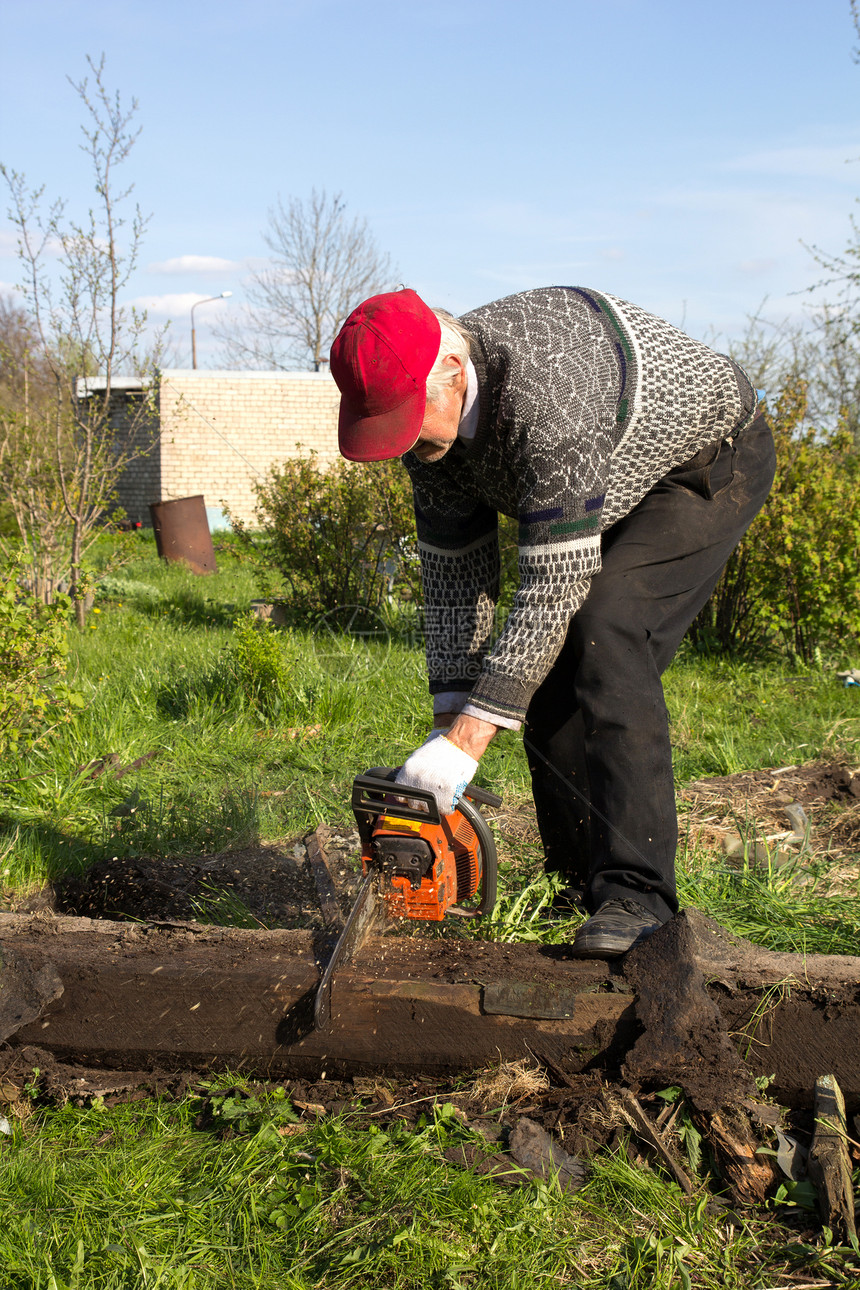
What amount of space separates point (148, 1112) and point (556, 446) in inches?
77.6

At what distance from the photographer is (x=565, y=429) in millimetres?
2256

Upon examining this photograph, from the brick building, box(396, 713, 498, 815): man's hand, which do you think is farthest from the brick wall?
box(396, 713, 498, 815): man's hand

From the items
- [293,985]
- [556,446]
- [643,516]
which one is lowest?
[293,985]

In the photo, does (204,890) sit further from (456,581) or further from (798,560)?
(798,560)

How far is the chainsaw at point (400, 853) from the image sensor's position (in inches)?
90.5

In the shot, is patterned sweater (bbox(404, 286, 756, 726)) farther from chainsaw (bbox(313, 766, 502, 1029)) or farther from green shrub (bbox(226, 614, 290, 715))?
green shrub (bbox(226, 614, 290, 715))

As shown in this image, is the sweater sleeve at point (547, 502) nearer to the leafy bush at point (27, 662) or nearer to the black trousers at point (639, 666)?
the black trousers at point (639, 666)

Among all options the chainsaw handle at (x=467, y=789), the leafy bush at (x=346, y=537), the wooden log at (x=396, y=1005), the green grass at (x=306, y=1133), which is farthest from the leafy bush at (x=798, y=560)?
the chainsaw handle at (x=467, y=789)

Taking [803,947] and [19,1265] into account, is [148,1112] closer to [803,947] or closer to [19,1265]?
[19,1265]

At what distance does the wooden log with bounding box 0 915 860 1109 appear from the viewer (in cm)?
214

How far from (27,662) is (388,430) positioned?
2.57 meters

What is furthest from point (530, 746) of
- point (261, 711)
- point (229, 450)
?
point (229, 450)

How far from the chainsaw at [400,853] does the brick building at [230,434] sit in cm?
2174

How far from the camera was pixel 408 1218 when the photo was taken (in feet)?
6.08
